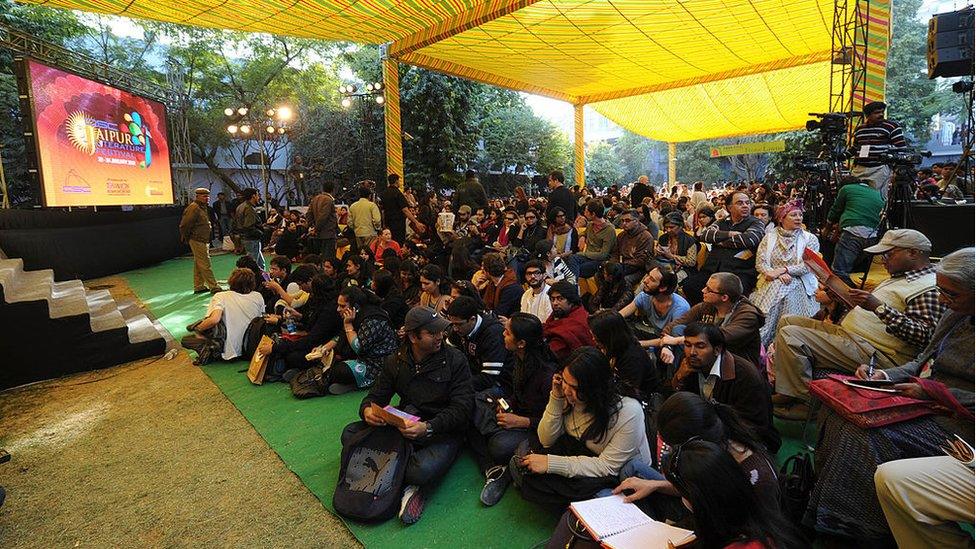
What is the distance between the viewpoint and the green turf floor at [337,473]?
2.45 metres

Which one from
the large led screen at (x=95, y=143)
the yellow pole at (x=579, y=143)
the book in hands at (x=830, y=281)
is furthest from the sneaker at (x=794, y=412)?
the yellow pole at (x=579, y=143)

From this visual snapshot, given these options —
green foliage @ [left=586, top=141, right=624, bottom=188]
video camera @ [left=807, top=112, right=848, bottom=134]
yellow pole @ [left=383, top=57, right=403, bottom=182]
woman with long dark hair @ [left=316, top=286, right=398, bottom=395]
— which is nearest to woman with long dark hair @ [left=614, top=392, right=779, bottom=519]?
woman with long dark hair @ [left=316, top=286, right=398, bottom=395]

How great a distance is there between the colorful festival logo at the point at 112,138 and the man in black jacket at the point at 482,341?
8.18 meters

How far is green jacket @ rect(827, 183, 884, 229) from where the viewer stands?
4.40m

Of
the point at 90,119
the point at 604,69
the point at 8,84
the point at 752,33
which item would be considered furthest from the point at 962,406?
the point at 8,84

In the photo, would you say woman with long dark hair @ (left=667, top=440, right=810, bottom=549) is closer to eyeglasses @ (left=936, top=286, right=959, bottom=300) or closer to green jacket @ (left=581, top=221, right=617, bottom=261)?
eyeglasses @ (left=936, top=286, right=959, bottom=300)

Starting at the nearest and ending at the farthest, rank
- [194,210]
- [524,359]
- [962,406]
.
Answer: [962,406] → [524,359] → [194,210]

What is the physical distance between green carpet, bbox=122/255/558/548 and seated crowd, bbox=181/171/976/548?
3.9 inches

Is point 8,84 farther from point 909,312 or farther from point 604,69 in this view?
point 909,312

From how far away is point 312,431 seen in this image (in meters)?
Answer: 3.56

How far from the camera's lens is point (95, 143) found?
8.98 meters

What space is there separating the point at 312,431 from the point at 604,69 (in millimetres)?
9199

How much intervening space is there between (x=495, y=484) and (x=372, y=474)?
2.01 ft

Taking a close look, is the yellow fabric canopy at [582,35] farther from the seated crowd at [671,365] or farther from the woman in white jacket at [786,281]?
the woman in white jacket at [786,281]
